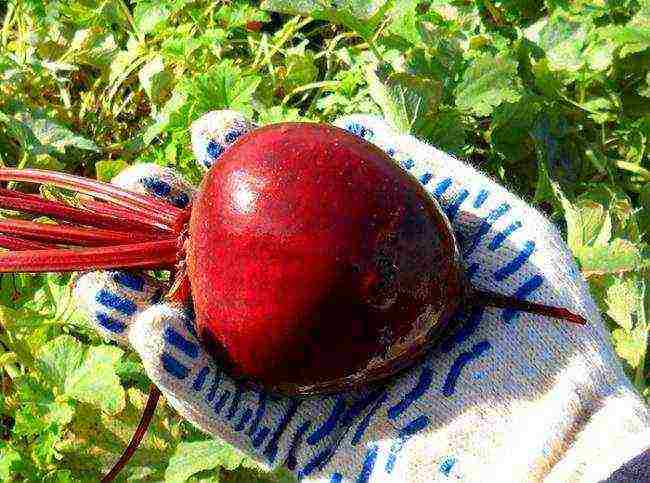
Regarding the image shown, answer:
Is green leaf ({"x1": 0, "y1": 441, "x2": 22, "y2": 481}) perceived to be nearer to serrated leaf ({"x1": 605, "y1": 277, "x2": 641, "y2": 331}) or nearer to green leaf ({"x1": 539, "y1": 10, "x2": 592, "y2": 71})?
serrated leaf ({"x1": 605, "y1": 277, "x2": 641, "y2": 331})

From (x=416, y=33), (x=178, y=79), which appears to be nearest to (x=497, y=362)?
(x=416, y=33)

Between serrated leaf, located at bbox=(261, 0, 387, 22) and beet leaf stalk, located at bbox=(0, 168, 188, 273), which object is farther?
serrated leaf, located at bbox=(261, 0, 387, 22)

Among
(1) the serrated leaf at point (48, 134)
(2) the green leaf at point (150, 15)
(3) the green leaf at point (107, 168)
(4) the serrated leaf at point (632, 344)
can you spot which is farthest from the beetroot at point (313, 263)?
(2) the green leaf at point (150, 15)

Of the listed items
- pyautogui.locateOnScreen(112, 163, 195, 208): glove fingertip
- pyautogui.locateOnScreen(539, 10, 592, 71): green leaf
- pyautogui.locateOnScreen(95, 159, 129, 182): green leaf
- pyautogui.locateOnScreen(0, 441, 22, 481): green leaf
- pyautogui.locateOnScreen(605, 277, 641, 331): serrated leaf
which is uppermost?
pyautogui.locateOnScreen(539, 10, 592, 71): green leaf

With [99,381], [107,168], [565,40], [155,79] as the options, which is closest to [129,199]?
[99,381]

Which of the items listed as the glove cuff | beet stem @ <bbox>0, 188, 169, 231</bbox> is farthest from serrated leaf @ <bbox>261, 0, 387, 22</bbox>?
the glove cuff

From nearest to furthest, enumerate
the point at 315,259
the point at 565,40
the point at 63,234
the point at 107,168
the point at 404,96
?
1. the point at 315,259
2. the point at 63,234
3. the point at 404,96
4. the point at 107,168
5. the point at 565,40

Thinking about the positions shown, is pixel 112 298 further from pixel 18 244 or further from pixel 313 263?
pixel 313 263
